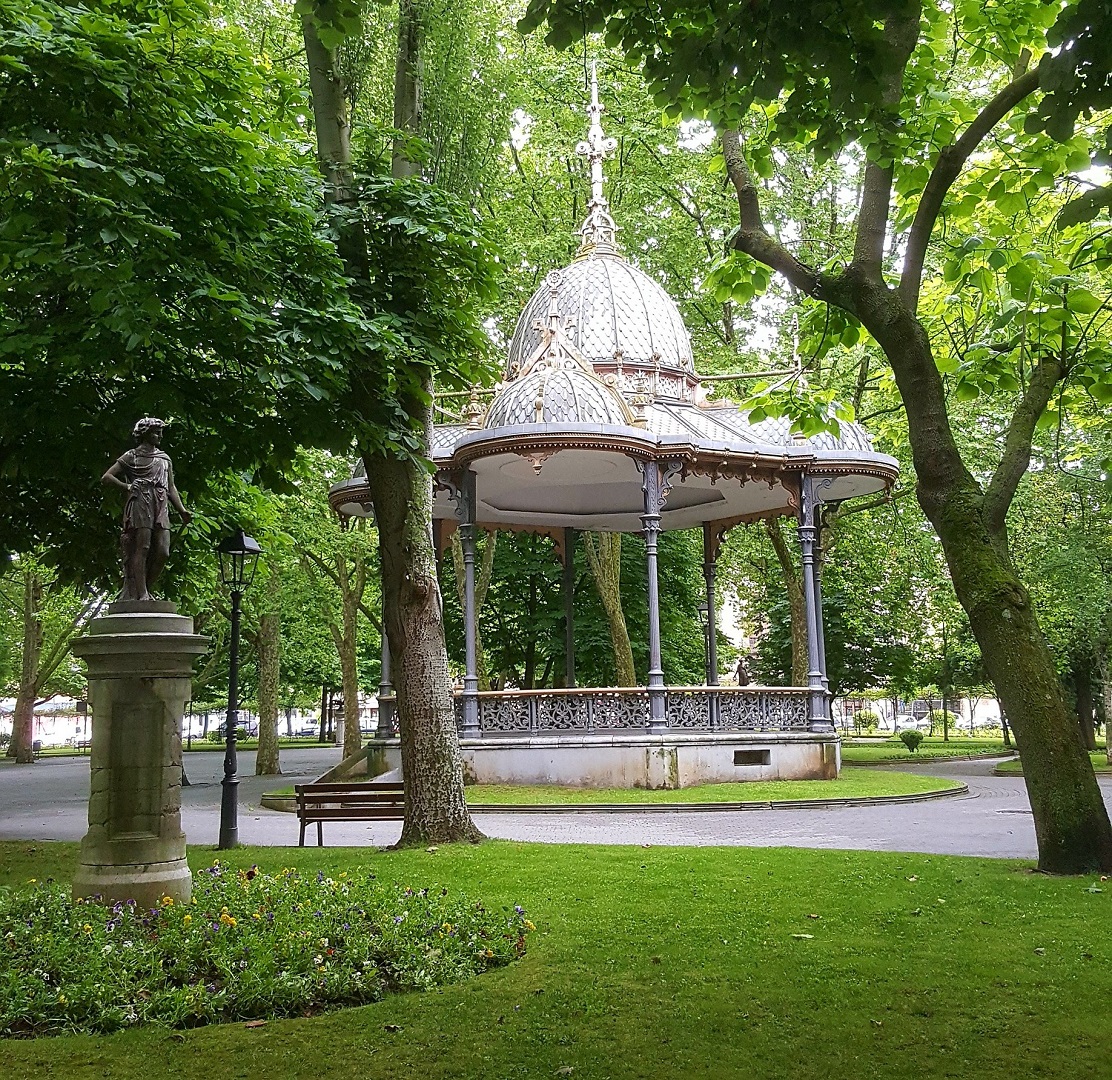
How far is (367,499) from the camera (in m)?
22.7

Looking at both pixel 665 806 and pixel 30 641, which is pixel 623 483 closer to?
pixel 665 806

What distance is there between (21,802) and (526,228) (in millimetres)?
19887

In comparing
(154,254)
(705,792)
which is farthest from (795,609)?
(154,254)

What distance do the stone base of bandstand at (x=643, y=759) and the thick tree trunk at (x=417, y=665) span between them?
844 centimetres

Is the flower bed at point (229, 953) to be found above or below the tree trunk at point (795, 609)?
below

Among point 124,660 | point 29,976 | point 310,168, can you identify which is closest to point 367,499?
point 310,168

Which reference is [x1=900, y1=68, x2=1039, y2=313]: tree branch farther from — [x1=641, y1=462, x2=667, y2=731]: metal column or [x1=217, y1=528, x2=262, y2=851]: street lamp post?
[x1=641, y1=462, x2=667, y2=731]: metal column

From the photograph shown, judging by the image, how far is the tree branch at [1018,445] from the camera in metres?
8.90

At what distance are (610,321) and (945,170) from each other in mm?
16045

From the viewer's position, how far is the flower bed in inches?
234

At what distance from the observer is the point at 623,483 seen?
82.8ft

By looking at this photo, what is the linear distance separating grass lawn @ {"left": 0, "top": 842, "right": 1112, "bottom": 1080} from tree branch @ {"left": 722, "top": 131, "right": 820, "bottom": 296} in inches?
192

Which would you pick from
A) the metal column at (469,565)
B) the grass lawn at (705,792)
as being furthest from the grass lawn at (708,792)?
the metal column at (469,565)

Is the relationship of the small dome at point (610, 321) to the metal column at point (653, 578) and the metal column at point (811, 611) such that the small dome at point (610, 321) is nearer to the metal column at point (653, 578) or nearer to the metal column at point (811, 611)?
the metal column at point (653, 578)
